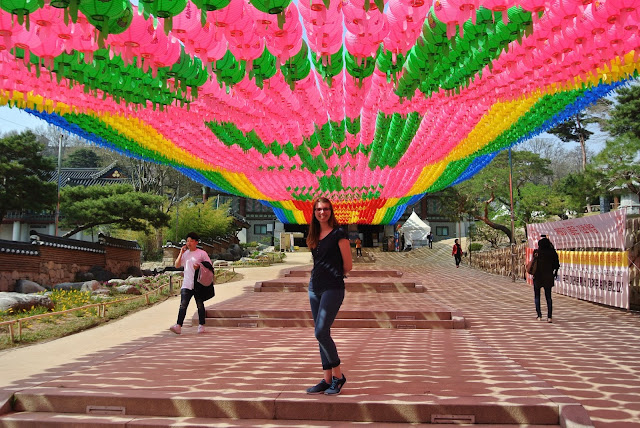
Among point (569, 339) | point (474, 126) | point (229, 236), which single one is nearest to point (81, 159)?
point (229, 236)

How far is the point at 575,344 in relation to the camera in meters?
5.73

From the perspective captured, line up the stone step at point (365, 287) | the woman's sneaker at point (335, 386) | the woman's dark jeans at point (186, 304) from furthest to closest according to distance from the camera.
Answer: the stone step at point (365, 287)
the woman's dark jeans at point (186, 304)
the woman's sneaker at point (335, 386)

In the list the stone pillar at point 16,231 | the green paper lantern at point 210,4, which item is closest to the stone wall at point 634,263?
the green paper lantern at point 210,4

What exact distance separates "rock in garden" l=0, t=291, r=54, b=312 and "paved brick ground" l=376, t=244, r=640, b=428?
820cm

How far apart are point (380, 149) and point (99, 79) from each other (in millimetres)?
6516

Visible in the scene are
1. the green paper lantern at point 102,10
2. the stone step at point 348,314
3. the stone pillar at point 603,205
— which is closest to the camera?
the green paper lantern at point 102,10

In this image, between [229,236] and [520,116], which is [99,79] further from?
[229,236]

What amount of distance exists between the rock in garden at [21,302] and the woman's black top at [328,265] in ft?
27.5

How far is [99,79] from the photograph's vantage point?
5.50 m

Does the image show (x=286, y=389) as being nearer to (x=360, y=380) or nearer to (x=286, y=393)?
(x=286, y=393)

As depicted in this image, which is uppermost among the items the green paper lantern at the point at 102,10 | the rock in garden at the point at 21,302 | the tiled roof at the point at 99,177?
the tiled roof at the point at 99,177

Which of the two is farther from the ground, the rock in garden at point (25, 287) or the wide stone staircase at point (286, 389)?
the wide stone staircase at point (286, 389)

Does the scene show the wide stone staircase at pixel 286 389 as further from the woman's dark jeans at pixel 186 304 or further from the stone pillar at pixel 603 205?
the stone pillar at pixel 603 205

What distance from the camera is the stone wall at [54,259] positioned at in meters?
16.8
